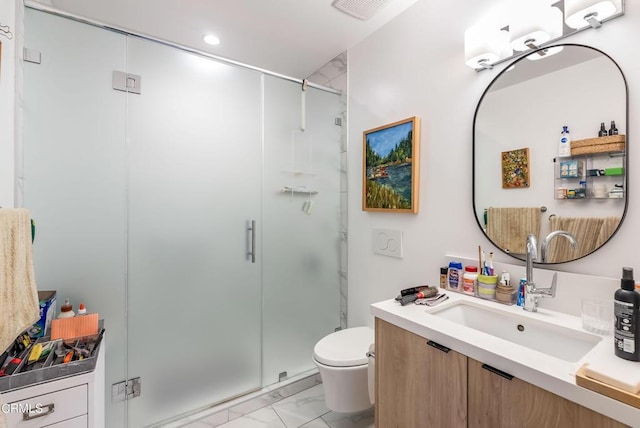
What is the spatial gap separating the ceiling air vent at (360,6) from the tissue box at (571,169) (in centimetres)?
128

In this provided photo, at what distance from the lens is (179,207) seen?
1.74 metres

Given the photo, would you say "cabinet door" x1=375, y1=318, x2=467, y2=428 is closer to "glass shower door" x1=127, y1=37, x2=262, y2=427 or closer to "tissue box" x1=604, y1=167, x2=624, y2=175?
"tissue box" x1=604, y1=167, x2=624, y2=175

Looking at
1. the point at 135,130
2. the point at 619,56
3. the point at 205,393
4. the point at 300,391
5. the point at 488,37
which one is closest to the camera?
the point at 619,56

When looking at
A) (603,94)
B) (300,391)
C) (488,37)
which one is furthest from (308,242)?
(603,94)

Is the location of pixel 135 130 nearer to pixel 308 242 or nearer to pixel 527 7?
pixel 308 242

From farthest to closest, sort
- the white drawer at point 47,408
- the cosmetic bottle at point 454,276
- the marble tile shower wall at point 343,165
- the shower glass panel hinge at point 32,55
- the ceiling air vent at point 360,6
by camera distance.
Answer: the marble tile shower wall at point 343,165, the ceiling air vent at point 360,6, the cosmetic bottle at point 454,276, the shower glass panel hinge at point 32,55, the white drawer at point 47,408

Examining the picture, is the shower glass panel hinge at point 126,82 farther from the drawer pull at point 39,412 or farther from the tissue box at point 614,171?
the tissue box at point 614,171

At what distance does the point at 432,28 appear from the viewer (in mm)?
1635

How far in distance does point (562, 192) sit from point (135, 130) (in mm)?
2006

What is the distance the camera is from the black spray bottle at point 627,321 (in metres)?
0.78

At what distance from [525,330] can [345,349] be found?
2.93 feet

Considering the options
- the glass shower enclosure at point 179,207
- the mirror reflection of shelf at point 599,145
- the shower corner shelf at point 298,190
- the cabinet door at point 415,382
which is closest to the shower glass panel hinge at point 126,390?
the glass shower enclosure at point 179,207

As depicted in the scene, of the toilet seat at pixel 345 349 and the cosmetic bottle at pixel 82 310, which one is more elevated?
the cosmetic bottle at pixel 82 310

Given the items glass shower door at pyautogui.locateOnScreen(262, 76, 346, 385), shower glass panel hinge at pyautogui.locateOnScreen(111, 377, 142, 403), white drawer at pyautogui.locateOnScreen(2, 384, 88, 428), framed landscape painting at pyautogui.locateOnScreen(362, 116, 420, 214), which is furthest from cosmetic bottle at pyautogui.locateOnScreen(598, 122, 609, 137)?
shower glass panel hinge at pyautogui.locateOnScreen(111, 377, 142, 403)
